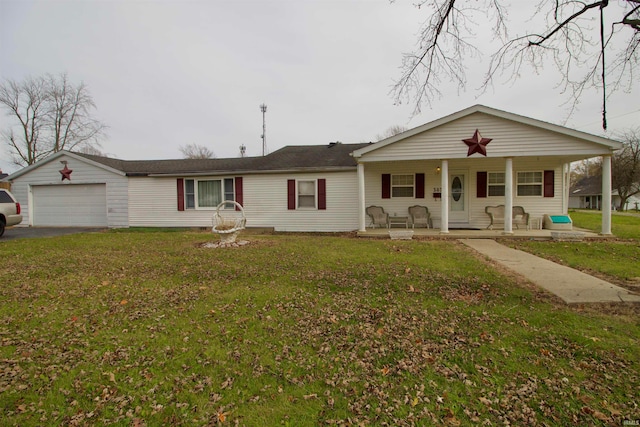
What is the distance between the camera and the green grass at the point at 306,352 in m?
2.24

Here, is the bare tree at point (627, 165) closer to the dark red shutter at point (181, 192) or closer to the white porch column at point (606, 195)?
the white porch column at point (606, 195)

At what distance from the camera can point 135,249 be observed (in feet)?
27.3

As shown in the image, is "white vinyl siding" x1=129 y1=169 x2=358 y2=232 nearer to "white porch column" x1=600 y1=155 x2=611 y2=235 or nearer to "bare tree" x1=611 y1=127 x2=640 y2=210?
"white porch column" x1=600 y1=155 x2=611 y2=235

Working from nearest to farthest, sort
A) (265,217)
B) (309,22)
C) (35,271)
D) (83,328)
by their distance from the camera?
(83,328), (35,271), (309,22), (265,217)

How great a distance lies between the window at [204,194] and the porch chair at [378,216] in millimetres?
6060

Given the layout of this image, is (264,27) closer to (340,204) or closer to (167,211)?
(340,204)

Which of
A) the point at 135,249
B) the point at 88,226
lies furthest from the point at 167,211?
the point at 135,249

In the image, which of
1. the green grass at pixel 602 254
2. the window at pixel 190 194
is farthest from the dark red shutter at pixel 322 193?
the green grass at pixel 602 254

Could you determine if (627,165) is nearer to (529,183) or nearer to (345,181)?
(529,183)

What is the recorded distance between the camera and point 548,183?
1214cm

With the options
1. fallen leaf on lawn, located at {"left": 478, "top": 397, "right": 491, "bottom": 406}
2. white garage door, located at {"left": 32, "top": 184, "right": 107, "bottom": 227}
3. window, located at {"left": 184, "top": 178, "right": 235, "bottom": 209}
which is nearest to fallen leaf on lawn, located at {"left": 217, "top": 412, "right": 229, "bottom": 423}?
fallen leaf on lawn, located at {"left": 478, "top": 397, "right": 491, "bottom": 406}

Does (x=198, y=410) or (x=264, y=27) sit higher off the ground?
(x=264, y=27)

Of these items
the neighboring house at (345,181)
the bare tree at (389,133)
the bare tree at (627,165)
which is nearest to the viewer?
the neighboring house at (345,181)

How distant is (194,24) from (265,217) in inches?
284
